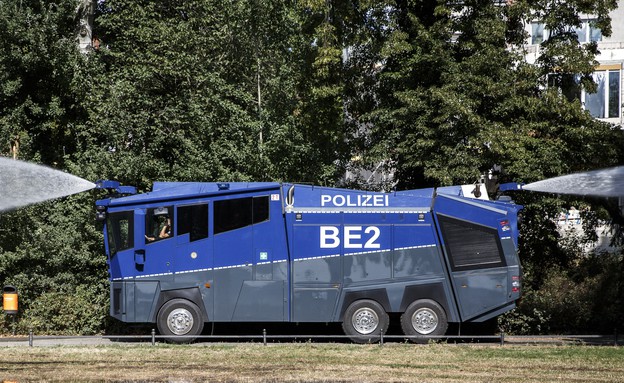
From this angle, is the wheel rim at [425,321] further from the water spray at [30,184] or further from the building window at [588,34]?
the building window at [588,34]

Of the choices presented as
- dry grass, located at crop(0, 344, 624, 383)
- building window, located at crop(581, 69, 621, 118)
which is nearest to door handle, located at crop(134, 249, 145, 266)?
dry grass, located at crop(0, 344, 624, 383)

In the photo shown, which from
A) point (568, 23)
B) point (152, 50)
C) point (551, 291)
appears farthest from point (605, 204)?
point (152, 50)

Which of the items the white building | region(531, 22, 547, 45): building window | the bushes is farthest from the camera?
region(531, 22, 547, 45): building window

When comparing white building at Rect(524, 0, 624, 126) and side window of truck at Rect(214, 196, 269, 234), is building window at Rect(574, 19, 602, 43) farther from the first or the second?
side window of truck at Rect(214, 196, 269, 234)

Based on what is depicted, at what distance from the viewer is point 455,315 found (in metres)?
20.3

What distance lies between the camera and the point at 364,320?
20.4 metres

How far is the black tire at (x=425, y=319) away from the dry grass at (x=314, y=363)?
33.2 inches

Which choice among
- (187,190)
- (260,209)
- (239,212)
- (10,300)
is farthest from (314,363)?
(10,300)

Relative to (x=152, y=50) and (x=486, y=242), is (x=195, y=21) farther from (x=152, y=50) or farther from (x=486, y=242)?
(x=486, y=242)

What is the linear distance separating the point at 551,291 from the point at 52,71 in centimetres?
1631

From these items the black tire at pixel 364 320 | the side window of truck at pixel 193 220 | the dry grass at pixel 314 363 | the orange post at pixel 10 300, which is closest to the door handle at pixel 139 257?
the side window of truck at pixel 193 220

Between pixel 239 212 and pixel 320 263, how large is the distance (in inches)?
83.8

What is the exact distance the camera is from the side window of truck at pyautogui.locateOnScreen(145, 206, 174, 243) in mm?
20438

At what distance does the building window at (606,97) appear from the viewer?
34469 mm
